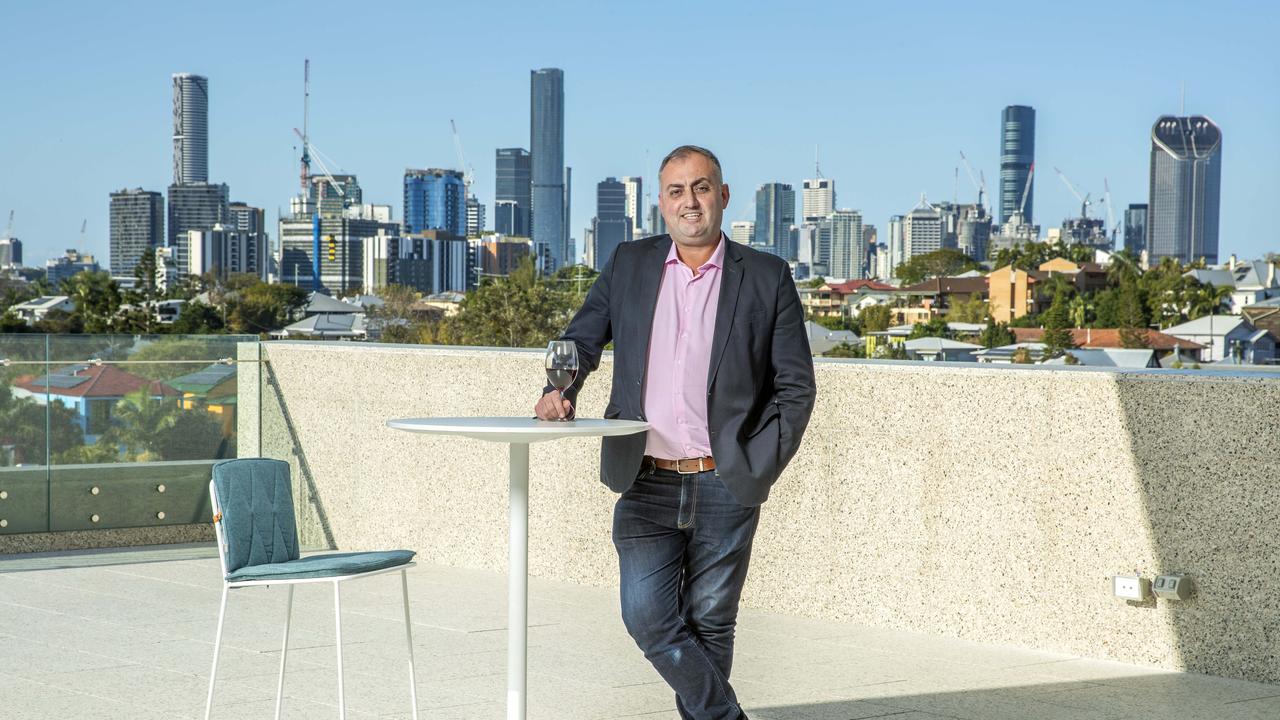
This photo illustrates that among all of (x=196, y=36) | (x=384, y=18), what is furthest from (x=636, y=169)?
(x=196, y=36)

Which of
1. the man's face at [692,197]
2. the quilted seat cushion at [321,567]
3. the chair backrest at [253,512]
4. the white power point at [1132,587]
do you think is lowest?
the white power point at [1132,587]

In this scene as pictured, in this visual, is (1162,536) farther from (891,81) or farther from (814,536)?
(891,81)

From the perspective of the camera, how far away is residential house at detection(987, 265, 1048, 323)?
117000 mm

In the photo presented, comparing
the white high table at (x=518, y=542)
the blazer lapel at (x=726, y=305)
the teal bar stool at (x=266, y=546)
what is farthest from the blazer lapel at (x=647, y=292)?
the teal bar stool at (x=266, y=546)

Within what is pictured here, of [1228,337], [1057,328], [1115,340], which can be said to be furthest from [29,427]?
[1057,328]

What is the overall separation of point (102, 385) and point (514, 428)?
17.3 ft

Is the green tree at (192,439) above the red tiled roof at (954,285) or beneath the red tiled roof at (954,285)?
beneath

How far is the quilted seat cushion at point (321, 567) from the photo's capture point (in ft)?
11.1

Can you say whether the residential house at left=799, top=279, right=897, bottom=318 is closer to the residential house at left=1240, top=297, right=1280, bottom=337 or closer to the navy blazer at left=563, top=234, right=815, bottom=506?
the residential house at left=1240, top=297, right=1280, bottom=337

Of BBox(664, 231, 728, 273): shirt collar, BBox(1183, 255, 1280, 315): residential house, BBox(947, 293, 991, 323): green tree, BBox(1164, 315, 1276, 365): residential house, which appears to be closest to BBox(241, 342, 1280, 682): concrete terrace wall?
BBox(664, 231, 728, 273): shirt collar

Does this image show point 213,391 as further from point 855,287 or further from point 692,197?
point 855,287

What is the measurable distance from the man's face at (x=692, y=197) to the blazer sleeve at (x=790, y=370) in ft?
0.69

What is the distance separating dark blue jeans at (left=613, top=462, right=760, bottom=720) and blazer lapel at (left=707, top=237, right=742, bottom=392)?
0.83ft

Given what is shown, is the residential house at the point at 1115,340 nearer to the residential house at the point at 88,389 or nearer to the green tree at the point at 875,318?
the green tree at the point at 875,318
